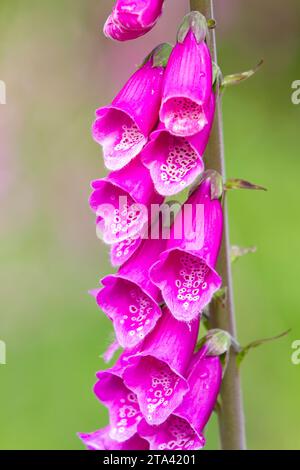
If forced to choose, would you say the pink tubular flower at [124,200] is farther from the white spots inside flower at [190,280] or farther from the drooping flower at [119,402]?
the drooping flower at [119,402]

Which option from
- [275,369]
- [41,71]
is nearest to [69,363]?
[275,369]

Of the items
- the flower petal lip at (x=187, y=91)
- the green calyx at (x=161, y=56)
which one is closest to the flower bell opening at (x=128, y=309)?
the flower petal lip at (x=187, y=91)

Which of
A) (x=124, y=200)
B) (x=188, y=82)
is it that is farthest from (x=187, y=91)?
(x=124, y=200)

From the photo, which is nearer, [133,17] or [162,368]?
[133,17]

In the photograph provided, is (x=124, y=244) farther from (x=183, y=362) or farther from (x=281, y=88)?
(x=281, y=88)

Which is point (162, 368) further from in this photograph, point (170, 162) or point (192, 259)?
point (170, 162)

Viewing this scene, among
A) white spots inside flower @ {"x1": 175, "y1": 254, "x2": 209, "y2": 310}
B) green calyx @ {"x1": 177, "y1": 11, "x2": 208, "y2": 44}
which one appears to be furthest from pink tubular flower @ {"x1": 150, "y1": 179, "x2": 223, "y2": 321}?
green calyx @ {"x1": 177, "y1": 11, "x2": 208, "y2": 44}
